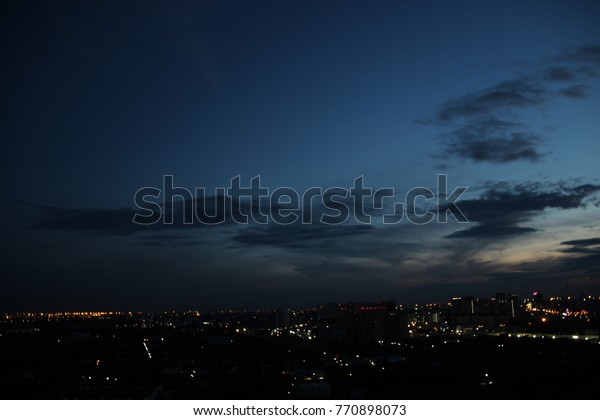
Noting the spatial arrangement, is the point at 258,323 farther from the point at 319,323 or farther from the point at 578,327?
the point at 578,327

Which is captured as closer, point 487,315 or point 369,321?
point 369,321

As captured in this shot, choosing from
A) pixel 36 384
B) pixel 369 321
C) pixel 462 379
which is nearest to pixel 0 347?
pixel 36 384

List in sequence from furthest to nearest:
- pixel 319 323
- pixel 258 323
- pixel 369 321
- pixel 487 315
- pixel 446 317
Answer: pixel 446 317, pixel 487 315, pixel 258 323, pixel 319 323, pixel 369 321
